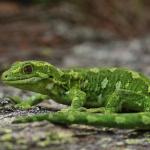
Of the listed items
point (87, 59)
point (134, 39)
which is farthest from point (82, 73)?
point (134, 39)

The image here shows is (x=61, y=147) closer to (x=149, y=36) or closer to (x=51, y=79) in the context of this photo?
(x=51, y=79)

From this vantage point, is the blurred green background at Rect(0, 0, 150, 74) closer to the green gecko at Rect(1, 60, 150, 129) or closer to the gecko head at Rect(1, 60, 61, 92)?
the green gecko at Rect(1, 60, 150, 129)

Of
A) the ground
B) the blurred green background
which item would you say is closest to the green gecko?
the ground

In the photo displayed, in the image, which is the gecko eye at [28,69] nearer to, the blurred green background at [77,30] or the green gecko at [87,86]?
the green gecko at [87,86]

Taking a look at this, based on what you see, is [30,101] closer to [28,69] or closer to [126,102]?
[28,69]

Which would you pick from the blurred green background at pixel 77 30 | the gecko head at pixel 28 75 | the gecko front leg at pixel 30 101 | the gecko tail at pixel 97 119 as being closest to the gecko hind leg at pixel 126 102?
the gecko tail at pixel 97 119
